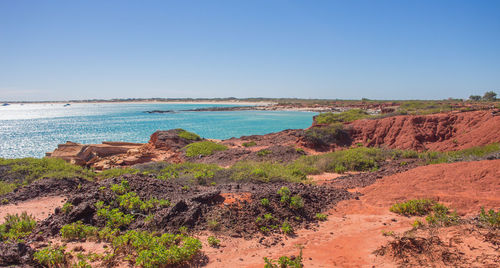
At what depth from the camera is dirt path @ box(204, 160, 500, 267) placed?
4918mm

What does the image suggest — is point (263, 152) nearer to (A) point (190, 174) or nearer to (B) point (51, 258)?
(A) point (190, 174)

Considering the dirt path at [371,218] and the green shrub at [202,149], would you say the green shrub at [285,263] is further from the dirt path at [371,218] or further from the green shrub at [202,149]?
the green shrub at [202,149]

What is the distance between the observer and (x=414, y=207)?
6.66m

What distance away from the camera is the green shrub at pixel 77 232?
5641 mm

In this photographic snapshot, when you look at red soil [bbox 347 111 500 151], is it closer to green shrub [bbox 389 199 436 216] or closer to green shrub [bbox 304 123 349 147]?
green shrub [bbox 304 123 349 147]

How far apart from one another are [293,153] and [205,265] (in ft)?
41.7

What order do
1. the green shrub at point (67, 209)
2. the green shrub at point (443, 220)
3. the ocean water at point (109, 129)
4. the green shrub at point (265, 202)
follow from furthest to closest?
the ocean water at point (109, 129) < the green shrub at point (265, 202) < the green shrub at point (67, 209) < the green shrub at point (443, 220)

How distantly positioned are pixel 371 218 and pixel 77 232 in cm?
655

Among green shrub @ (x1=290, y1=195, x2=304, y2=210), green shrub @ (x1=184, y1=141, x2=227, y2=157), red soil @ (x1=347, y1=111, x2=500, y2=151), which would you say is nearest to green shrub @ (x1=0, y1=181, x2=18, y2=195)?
green shrub @ (x1=184, y1=141, x2=227, y2=157)

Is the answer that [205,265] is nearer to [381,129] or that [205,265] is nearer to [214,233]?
[214,233]

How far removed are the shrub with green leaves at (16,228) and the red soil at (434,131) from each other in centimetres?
1863

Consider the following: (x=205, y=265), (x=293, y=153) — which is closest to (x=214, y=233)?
(x=205, y=265)

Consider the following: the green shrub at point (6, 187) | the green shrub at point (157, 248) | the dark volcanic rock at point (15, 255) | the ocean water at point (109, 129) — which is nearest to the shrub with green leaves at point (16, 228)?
the dark volcanic rock at point (15, 255)

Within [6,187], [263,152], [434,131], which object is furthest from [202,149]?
[434,131]
